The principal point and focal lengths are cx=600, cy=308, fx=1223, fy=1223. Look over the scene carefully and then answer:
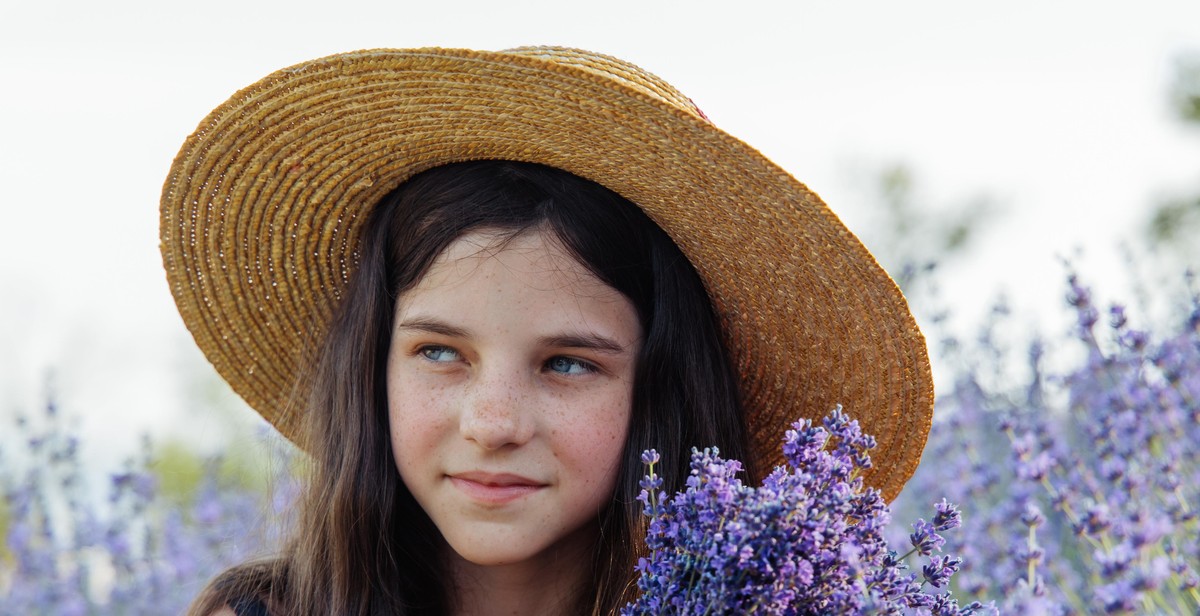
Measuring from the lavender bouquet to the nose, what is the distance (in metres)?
0.44

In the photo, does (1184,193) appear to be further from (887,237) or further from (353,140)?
(353,140)

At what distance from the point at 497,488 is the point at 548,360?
196 millimetres

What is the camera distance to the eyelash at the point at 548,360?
1.77 metres

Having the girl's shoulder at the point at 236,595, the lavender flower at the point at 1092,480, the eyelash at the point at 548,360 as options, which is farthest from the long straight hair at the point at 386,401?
the lavender flower at the point at 1092,480

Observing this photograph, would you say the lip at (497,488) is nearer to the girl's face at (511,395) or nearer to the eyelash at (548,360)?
the girl's face at (511,395)

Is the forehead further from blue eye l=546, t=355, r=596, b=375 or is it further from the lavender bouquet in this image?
the lavender bouquet

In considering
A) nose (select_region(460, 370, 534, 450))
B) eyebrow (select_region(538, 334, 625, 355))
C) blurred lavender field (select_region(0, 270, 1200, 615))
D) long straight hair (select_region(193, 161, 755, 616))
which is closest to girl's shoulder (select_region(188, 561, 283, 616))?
long straight hair (select_region(193, 161, 755, 616))

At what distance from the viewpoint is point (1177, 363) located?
237 centimetres

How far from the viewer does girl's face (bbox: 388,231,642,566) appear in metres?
1.71

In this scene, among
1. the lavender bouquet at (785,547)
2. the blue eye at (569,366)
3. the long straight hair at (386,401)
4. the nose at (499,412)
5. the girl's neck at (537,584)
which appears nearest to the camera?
the lavender bouquet at (785,547)

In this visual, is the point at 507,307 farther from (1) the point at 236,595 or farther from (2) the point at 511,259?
(1) the point at 236,595

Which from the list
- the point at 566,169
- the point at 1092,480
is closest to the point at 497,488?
the point at 566,169

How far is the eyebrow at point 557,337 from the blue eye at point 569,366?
3 cm

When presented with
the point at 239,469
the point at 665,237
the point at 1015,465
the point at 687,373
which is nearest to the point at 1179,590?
the point at 1015,465
